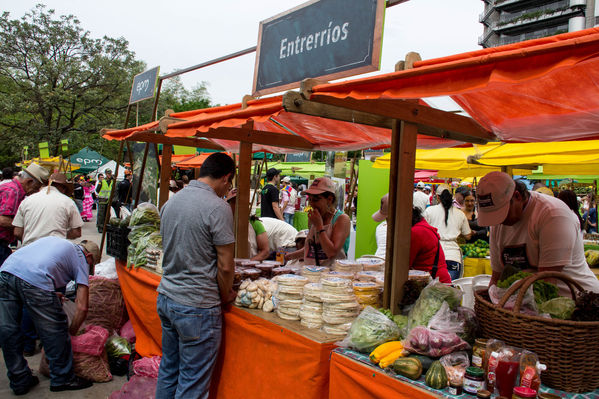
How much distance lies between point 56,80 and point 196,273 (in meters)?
27.8

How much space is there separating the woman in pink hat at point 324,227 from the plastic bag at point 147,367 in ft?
5.66

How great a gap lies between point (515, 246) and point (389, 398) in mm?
1482

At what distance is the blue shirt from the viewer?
3.81 metres

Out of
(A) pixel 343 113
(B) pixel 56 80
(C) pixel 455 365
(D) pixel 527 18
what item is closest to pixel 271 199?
(A) pixel 343 113

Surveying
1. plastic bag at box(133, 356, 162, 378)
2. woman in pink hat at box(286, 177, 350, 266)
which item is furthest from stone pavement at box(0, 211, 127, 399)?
woman in pink hat at box(286, 177, 350, 266)

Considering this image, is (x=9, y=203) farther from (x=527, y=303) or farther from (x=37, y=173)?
(x=527, y=303)

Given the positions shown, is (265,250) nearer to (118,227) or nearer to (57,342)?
(118,227)

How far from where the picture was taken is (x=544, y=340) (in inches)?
78.2

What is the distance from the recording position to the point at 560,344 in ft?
6.41

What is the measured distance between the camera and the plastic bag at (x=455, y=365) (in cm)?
203

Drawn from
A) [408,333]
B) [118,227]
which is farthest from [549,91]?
[118,227]

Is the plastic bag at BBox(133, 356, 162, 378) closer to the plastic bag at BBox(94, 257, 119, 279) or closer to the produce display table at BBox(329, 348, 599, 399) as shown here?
the plastic bag at BBox(94, 257, 119, 279)

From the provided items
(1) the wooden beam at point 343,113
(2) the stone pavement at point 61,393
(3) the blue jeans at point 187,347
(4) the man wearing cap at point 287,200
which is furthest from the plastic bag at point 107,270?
(4) the man wearing cap at point 287,200

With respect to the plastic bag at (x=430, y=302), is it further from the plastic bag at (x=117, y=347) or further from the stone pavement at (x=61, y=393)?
the plastic bag at (x=117, y=347)
